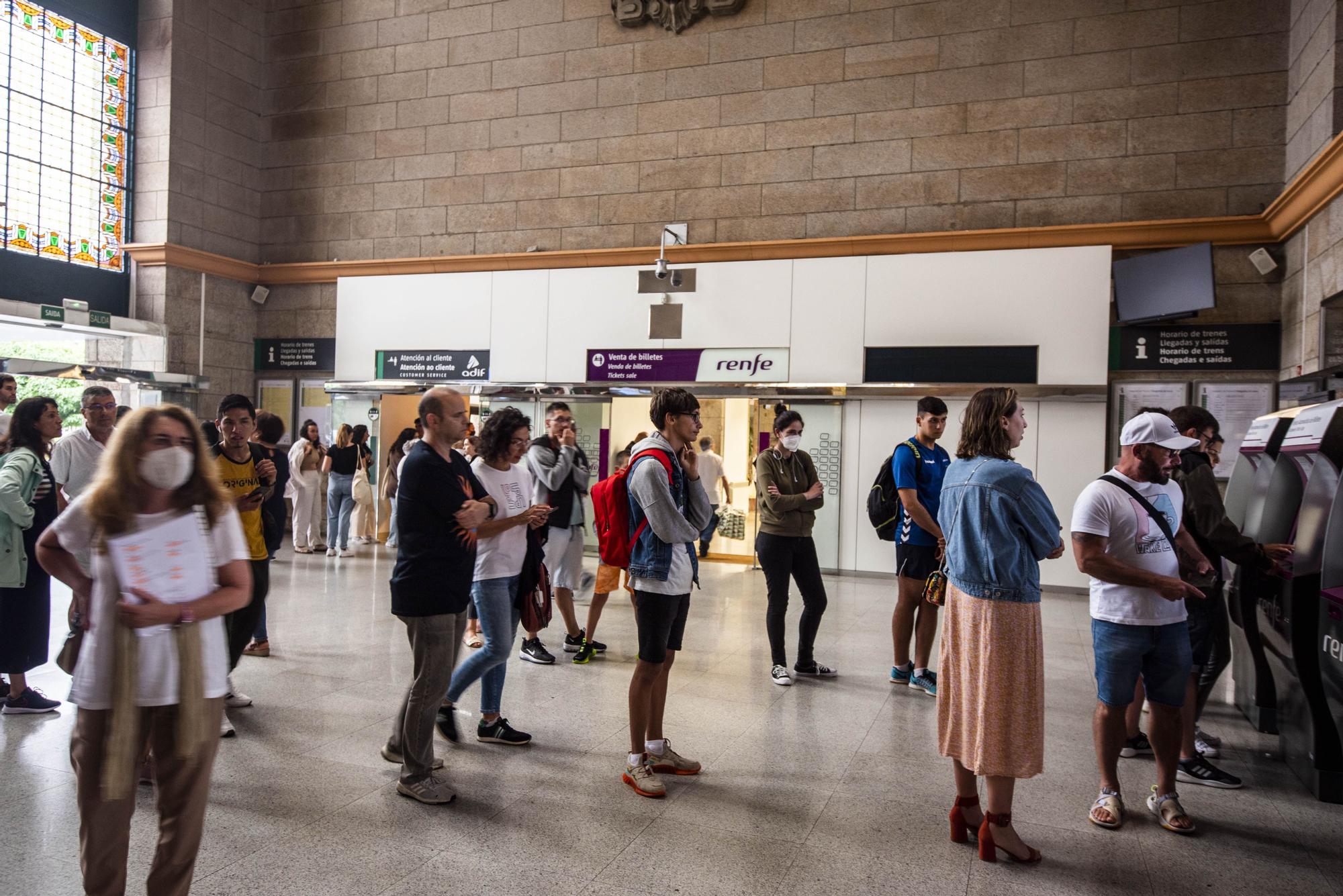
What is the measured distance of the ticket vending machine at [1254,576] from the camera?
182 inches

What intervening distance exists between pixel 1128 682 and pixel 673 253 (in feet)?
29.3

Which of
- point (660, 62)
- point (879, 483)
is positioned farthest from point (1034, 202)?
point (879, 483)

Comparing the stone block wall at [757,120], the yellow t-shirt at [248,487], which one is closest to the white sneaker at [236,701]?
the yellow t-shirt at [248,487]


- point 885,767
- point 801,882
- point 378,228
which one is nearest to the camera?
point 801,882

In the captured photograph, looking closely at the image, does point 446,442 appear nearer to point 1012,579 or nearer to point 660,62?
point 1012,579

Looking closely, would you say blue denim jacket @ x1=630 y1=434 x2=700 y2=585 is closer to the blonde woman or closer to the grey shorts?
the grey shorts

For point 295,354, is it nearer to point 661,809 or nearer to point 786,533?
point 786,533

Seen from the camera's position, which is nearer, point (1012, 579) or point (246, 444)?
point (1012, 579)

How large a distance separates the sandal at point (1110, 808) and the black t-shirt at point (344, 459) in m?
9.45

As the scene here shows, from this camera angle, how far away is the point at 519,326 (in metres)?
12.3

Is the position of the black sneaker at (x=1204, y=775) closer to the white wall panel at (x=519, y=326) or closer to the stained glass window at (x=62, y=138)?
the white wall panel at (x=519, y=326)

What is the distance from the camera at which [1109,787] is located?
3.56 m

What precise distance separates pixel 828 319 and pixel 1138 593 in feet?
25.6

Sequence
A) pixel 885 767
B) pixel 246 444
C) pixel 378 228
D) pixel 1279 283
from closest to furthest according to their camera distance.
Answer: pixel 885 767
pixel 246 444
pixel 1279 283
pixel 378 228
